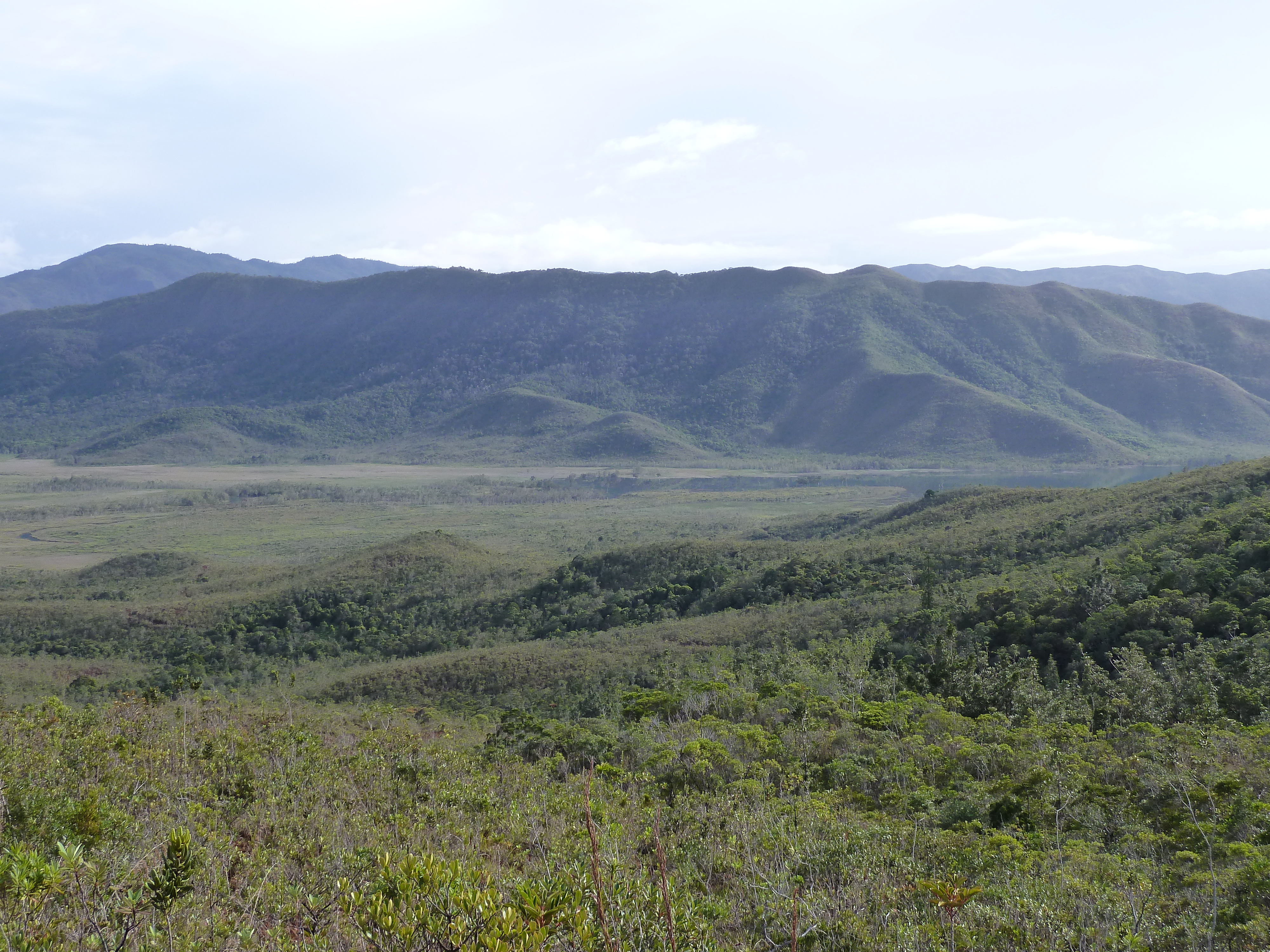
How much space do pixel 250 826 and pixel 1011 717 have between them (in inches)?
662

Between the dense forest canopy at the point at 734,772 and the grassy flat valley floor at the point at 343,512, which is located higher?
the dense forest canopy at the point at 734,772

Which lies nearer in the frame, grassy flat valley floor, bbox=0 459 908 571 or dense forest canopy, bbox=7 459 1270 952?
dense forest canopy, bbox=7 459 1270 952

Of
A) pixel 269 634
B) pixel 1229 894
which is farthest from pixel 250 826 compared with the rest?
pixel 269 634

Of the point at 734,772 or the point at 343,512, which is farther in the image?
the point at 343,512

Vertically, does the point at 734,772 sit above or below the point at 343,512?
above

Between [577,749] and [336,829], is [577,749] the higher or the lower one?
the lower one

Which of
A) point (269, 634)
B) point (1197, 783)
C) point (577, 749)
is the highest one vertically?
point (1197, 783)

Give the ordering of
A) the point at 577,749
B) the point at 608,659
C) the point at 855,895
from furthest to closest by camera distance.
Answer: the point at 608,659, the point at 577,749, the point at 855,895

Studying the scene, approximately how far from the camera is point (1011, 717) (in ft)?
66.6

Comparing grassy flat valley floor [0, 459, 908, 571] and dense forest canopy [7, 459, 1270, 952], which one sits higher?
dense forest canopy [7, 459, 1270, 952]

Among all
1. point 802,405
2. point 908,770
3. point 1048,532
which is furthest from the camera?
point 802,405

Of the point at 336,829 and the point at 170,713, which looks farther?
the point at 170,713

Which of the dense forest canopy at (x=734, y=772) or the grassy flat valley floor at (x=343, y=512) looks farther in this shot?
the grassy flat valley floor at (x=343, y=512)

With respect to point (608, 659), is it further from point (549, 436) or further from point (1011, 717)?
point (549, 436)
